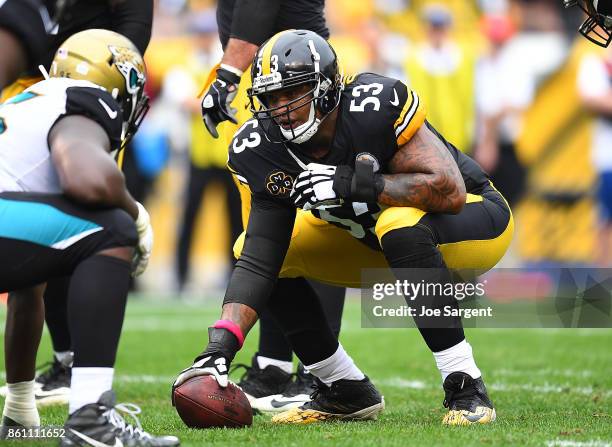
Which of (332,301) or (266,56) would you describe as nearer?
(266,56)

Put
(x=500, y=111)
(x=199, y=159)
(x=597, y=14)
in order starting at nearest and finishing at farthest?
(x=597, y=14)
(x=500, y=111)
(x=199, y=159)

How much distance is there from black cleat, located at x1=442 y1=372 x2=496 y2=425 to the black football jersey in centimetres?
64

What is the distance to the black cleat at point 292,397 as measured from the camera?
184 inches

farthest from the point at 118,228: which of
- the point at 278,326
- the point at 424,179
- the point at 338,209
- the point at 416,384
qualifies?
the point at 416,384

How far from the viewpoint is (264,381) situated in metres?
4.88

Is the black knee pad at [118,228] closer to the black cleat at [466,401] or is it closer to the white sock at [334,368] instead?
the white sock at [334,368]

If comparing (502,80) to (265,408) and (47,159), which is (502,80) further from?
(47,159)

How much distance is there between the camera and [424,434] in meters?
3.67

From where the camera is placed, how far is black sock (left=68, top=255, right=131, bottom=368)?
3.24m

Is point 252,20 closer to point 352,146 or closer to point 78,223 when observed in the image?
point 352,146

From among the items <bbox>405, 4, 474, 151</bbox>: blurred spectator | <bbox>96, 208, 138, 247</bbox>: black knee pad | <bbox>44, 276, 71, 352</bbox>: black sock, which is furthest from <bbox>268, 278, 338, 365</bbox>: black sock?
<bbox>405, 4, 474, 151</bbox>: blurred spectator

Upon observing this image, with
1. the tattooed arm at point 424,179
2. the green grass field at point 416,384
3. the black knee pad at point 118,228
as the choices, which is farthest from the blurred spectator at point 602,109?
the black knee pad at point 118,228

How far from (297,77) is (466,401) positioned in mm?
1294

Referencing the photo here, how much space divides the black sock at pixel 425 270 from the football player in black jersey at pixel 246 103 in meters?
0.70
